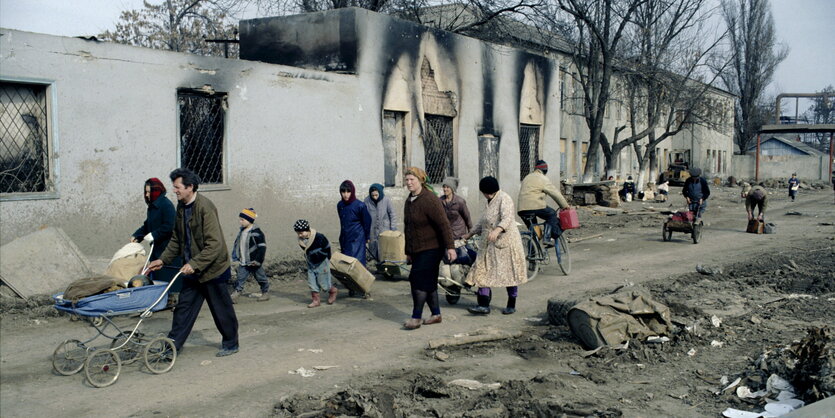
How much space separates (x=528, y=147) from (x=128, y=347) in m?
15.4

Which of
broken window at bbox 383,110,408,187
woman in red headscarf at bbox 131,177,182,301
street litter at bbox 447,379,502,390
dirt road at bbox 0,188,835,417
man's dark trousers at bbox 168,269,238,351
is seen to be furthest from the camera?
broken window at bbox 383,110,408,187

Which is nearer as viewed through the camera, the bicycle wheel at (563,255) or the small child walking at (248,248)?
the small child walking at (248,248)

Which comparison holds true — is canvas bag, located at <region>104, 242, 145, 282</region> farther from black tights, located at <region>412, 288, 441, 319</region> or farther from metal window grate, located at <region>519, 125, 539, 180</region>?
metal window grate, located at <region>519, 125, 539, 180</region>

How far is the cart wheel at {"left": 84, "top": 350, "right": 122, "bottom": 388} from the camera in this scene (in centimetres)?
588

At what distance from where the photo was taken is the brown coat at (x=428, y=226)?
25.8 feet

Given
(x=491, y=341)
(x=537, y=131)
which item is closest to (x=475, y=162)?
(x=537, y=131)

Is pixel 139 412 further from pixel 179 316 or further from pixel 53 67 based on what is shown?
pixel 53 67

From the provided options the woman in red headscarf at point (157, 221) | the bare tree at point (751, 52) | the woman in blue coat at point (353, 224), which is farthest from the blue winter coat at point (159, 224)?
the bare tree at point (751, 52)

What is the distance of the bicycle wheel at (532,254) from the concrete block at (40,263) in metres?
6.43

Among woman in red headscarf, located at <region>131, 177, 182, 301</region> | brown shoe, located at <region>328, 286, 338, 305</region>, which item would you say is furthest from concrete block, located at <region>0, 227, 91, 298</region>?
brown shoe, located at <region>328, 286, 338, 305</region>

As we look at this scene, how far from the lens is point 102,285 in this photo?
5.91m

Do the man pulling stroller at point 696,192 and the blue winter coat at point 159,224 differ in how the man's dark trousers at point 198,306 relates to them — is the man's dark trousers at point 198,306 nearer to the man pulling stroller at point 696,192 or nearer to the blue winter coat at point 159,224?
the blue winter coat at point 159,224

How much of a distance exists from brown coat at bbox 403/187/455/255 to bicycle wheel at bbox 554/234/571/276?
418cm

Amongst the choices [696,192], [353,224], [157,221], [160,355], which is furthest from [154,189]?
[696,192]
